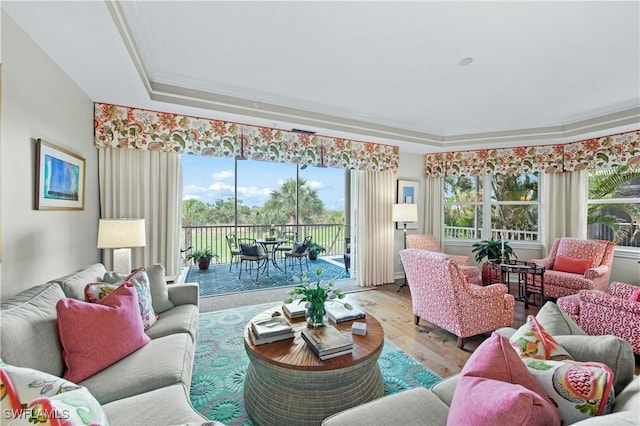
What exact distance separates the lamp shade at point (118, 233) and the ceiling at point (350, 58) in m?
1.31

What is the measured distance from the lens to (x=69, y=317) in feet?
4.78

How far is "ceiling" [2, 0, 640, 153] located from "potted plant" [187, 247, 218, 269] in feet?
11.9

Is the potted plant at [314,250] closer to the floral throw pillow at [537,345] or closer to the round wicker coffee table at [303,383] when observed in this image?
the round wicker coffee table at [303,383]

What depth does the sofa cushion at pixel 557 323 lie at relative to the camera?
1360 millimetres

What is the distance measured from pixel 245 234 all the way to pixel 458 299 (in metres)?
5.58

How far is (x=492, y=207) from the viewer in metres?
5.32

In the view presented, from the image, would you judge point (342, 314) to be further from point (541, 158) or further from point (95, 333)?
point (541, 158)

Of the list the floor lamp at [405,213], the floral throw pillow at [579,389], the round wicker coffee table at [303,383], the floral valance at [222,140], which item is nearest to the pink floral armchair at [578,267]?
the floor lamp at [405,213]

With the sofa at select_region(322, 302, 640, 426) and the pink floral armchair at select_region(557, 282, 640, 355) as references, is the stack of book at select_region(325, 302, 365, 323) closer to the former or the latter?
the sofa at select_region(322, 302, 640, 426)

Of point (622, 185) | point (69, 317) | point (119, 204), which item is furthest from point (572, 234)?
point (119, 204)

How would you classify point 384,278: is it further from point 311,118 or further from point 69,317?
point 69,317

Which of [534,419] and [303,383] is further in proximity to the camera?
[303,383]

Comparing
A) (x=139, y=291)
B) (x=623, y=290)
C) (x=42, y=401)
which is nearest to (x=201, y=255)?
(x=139, y=291)

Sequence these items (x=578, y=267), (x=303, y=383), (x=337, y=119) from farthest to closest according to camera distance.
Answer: (x=337, y=119), (x=578, y=267), (x=303, y=383)
